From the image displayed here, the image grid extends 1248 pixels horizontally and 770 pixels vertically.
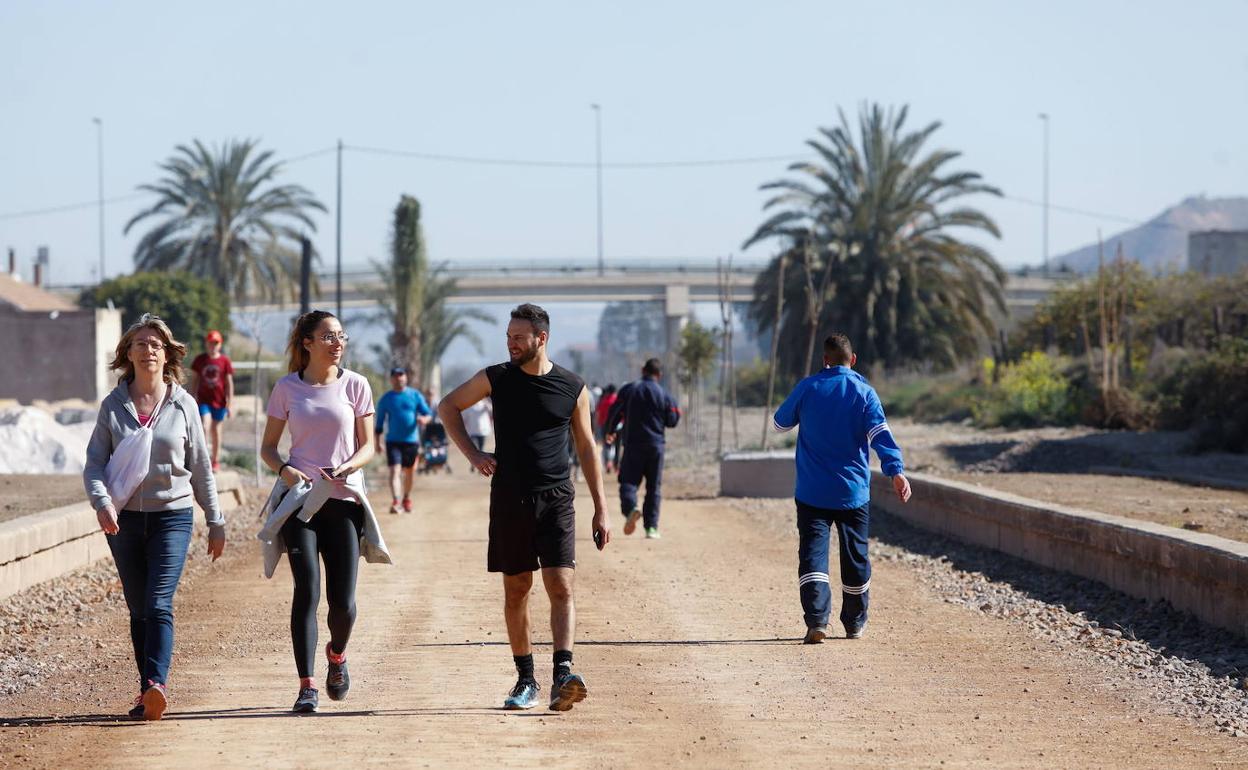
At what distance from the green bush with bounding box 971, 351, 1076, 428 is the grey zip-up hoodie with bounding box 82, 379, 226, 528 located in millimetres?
27475

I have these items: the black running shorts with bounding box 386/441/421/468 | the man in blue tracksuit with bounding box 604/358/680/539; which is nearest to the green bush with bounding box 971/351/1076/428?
the black running shorts with bounding box 386/441/421/468

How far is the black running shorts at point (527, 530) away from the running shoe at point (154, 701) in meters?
1.51

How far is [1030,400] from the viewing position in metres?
34.5

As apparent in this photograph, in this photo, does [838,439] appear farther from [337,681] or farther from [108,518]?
[108,518]

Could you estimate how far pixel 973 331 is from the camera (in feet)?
157

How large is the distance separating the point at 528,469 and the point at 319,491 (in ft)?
3.09

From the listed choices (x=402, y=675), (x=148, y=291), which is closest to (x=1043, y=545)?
(x=402, y=675)

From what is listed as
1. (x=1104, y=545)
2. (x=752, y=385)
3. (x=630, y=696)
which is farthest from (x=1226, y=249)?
(x=630, y=696)

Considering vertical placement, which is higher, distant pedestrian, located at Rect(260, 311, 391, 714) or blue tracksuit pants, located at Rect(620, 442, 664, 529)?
distant pedestrian, located at Rect(260, 311, 391, 714)

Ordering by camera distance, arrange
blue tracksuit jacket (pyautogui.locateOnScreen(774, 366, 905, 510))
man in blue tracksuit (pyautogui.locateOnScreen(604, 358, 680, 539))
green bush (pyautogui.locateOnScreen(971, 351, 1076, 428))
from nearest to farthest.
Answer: blue tracksuit jacket (pyautogui.locateOnScreen(774, 366, 905, 510)) → man in blue tracksuit (pyautogui.locateOnScreen(604, 358, 680, 539)) → green bush (pyautogui.locateOnScreen(971, 351, 1076, 428))

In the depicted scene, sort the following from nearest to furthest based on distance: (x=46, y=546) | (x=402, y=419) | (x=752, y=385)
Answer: (x=46, y=546) < (x=402, y=419) < (x=752, y=385)

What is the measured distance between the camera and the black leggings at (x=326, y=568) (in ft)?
23.7

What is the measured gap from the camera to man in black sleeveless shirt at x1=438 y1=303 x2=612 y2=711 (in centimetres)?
715

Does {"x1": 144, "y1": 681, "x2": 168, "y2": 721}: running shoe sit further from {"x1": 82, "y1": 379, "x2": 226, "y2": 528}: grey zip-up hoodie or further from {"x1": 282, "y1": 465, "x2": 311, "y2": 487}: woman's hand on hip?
{"x1": 282, "y1": 465, "x2": 311, "y2": 487}: woman's hand on hip
